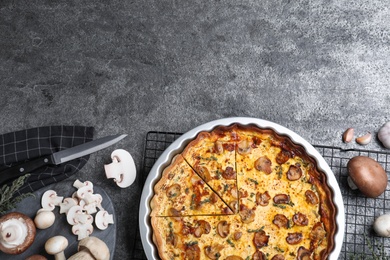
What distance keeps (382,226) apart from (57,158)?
246cm

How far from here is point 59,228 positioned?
4.32 m

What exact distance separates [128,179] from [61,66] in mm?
1136

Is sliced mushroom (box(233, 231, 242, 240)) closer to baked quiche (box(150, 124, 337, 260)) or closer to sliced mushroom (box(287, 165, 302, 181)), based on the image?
baked quiche (box(150, 124, 337, 260))

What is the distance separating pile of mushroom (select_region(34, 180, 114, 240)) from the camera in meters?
4.23

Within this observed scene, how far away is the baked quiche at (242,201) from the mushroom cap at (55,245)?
2.41 ft

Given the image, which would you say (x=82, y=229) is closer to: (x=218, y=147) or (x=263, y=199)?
(x=218, y=147)

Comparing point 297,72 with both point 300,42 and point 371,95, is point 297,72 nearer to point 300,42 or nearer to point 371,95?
point 300,42

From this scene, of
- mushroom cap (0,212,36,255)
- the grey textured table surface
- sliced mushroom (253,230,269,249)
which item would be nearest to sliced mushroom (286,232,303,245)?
sliced mushroom (253,230,269,249)

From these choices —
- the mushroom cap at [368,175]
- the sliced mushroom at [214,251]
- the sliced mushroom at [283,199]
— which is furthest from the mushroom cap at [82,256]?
the mushroom cap at [368,175]

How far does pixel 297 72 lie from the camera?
4500 mm

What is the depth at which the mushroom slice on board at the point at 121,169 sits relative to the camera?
4348mm

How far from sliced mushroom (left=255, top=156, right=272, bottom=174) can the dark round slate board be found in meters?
1.21

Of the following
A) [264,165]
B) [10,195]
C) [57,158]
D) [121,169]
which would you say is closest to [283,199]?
[264,165]

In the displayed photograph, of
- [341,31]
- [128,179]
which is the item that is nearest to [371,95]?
[341,31]
